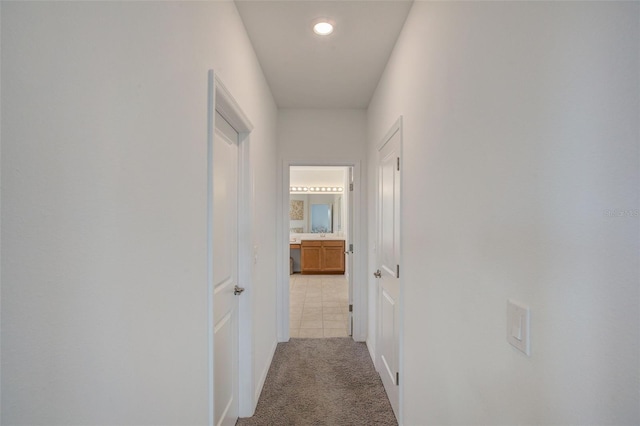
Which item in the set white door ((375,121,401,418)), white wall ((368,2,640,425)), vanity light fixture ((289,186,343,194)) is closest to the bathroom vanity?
vanity light fixture ((289,186,343,194))

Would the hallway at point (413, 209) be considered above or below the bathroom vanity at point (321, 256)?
above

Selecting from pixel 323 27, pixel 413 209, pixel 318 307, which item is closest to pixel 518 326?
pixel 413 209

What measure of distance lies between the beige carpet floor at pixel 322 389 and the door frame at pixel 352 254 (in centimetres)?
21

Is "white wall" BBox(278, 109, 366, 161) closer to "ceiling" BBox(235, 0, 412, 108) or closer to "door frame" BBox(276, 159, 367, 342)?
"door frame" BBox(276, 159, 367, 342)

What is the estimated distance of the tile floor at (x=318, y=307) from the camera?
11.8 ft

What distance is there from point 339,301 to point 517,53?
4401 millimetres

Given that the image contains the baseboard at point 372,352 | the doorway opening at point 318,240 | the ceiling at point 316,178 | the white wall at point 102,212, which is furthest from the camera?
the ceiling at point 316,178

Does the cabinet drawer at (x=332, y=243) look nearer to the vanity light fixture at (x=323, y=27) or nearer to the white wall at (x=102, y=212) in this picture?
the vanity light fixture at (x=323, y=27)

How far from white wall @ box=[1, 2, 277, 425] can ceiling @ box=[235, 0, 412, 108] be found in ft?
2.53

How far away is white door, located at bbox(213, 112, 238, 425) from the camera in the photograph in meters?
1.57

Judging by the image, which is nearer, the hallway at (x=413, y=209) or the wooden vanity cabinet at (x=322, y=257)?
the hallway at (x=413, y=209)

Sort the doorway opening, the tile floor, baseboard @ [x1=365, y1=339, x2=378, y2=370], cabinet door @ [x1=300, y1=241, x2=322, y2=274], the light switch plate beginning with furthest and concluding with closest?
cabinet door @ [x1=300, y1=241, x2=322, y2=274]
the doorway opening
the tile floor
baseboard @ [x1=365, y1=339, x2=378, y2=370]
the light switch plate

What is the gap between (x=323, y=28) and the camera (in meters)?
1.88

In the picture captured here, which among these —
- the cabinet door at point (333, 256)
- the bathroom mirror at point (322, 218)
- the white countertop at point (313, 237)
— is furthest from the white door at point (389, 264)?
the bathroom mirror at point (322, 218)
